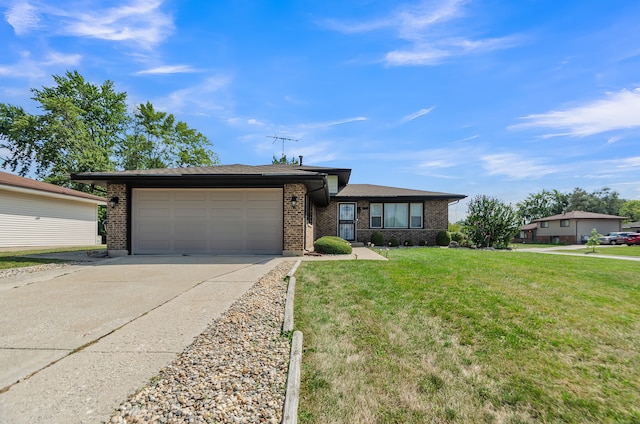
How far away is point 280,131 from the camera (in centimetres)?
2080

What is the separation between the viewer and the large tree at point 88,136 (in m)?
25.0

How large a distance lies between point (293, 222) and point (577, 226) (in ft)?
112

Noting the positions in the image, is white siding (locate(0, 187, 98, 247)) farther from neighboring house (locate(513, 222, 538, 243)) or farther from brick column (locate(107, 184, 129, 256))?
neighboring house (locate(513, 222, 538, 243))

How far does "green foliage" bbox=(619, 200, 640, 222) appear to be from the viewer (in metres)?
55.1

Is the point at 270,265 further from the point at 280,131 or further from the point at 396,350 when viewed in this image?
the point at 280,131

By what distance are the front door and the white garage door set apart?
770 cm

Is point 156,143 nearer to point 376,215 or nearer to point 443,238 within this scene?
point 376,215

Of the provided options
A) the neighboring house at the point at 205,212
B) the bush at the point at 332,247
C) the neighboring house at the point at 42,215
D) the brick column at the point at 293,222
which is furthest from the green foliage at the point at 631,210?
the neighboring house at the point at 42,215

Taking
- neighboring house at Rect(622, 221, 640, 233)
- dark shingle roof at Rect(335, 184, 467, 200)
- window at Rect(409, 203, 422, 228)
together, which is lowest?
neighboring house at Rect(622, 221, 640, 233)

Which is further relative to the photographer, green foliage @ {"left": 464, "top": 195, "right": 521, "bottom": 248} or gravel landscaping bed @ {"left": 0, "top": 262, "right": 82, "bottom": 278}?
green foliage @ {"left": 464, "top": 195, "right": 521, "bottom": 248}

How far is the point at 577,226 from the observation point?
101 feet

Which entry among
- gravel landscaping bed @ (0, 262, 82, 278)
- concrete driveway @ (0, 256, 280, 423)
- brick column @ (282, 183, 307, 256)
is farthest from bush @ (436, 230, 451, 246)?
gravel landscaping bed @ (0, 262, 82, 278)

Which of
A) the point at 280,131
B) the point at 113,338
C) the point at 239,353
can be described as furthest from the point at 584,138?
the point at 113,338

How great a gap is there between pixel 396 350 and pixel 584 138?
16.5 meters
